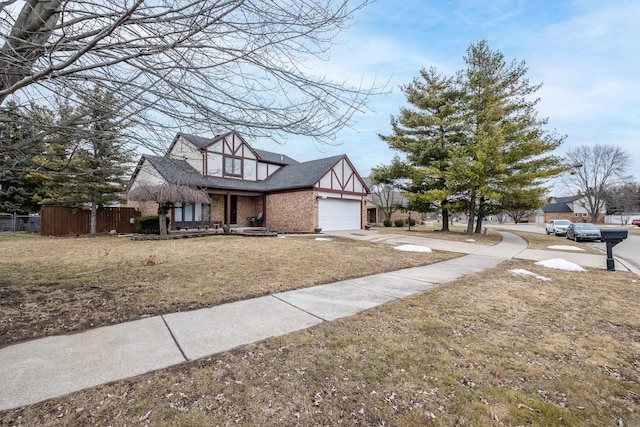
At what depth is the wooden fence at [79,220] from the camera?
17.5m

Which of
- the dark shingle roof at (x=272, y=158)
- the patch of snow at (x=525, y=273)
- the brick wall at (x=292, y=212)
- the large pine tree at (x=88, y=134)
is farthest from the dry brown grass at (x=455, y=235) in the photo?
the large pine tree at (x=88, y=134)

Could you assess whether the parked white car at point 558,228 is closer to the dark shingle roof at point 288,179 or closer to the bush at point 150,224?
the dark shingle roof at point 288,179

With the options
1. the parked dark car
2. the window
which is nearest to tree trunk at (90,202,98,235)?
the window

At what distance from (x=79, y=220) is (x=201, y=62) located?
20198mm

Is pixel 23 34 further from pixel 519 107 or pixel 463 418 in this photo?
pixel 519 107

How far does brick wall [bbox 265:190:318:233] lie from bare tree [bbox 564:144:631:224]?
45.8 metres

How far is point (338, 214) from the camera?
21.6 m

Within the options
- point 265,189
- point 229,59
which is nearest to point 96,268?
point 229,59

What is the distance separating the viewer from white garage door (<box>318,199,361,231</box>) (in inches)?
803

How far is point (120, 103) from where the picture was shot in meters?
3.49

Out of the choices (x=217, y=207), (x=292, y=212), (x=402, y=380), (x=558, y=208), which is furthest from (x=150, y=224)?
(x=558, y=208)

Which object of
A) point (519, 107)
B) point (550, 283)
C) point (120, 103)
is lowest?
point (550, 283)

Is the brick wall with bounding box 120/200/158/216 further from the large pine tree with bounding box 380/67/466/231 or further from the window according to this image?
the large pine tree with bounding box 380/67/466/231

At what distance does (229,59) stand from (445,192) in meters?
17.2
